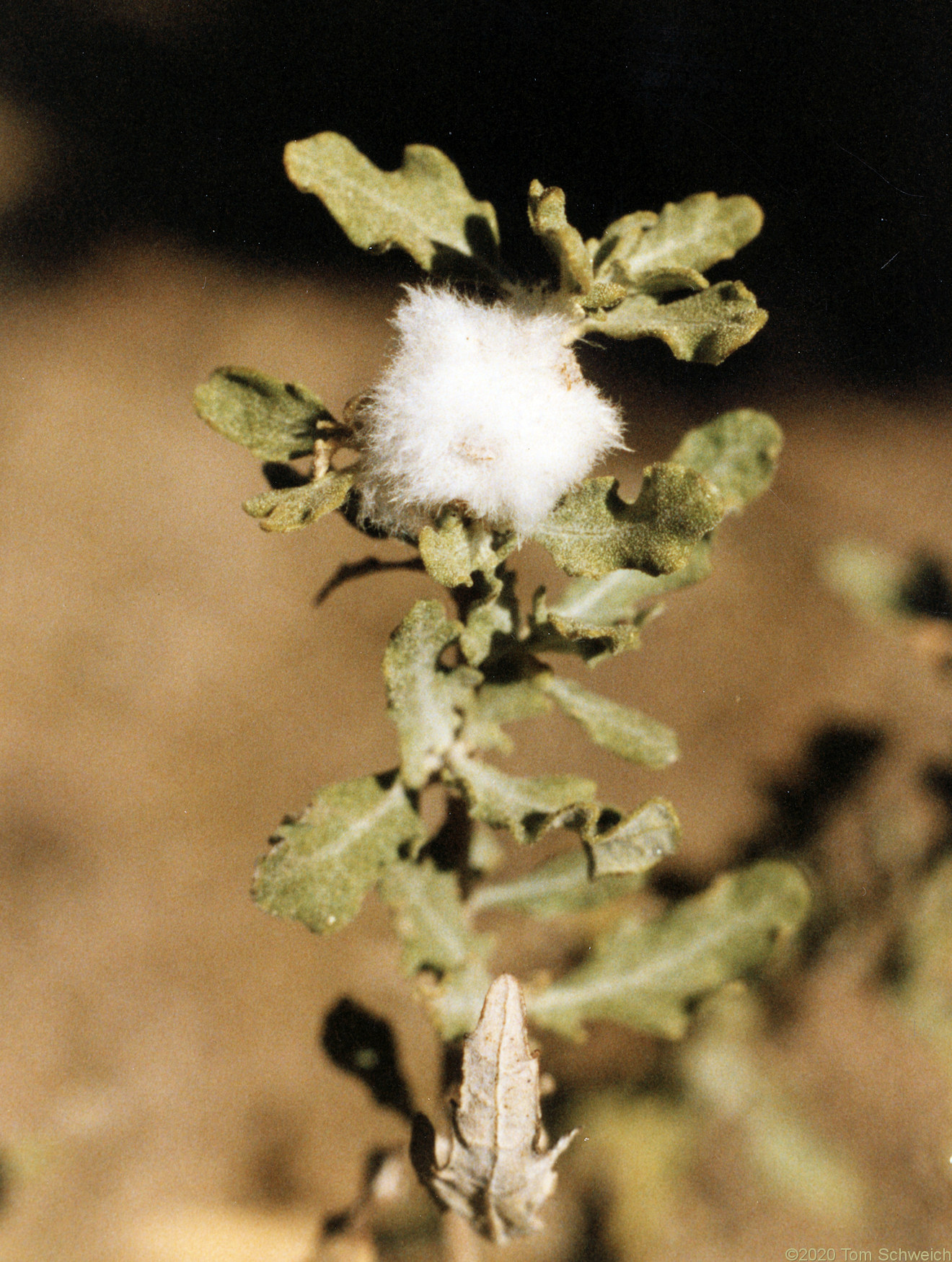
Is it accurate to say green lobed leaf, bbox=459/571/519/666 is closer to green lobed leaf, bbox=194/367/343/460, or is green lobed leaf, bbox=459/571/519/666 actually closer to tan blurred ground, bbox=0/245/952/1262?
green lobed leaf, bbox=194/367/343/460

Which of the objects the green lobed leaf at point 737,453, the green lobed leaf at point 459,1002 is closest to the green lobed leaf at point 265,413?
the green lobed leaf at point 737,453

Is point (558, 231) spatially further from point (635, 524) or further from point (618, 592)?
point (618, 592)

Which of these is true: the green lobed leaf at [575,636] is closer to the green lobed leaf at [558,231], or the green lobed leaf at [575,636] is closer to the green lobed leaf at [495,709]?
the green lobed leaf at [495,709]

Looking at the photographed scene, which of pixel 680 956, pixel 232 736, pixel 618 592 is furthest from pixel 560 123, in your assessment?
pixel 680 956

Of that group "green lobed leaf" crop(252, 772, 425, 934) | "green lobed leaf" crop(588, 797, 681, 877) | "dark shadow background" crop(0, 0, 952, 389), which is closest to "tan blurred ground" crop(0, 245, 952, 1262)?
"dark shadow background" crop(0, 0, 952, 389)

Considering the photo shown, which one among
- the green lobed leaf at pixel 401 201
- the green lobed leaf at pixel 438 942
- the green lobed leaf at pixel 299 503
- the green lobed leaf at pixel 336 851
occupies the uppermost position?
the green lobed leaf at pixel 401 201
